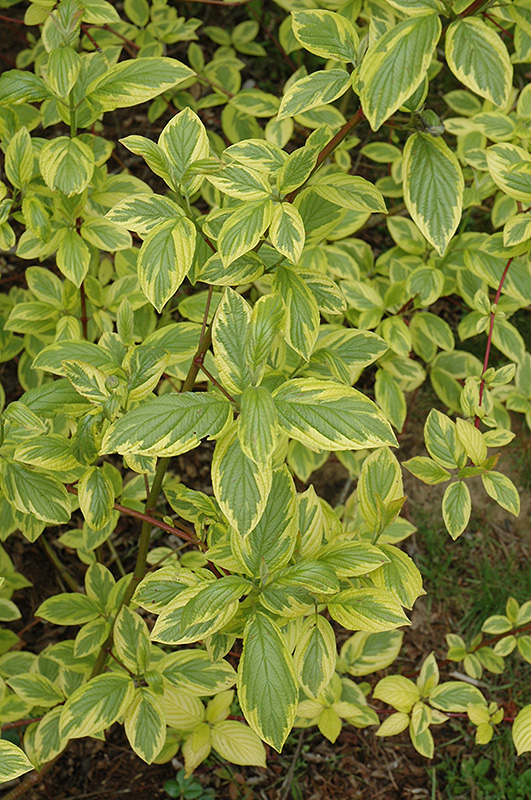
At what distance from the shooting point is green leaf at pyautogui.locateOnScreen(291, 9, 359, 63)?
3.74ft

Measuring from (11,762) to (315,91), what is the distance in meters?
1.17

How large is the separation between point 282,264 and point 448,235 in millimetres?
304

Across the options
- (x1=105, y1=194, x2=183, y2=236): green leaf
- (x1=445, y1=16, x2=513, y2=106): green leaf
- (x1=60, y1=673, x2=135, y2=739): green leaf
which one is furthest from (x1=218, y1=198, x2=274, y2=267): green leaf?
(x1=60, y1=673, x2=135, y2=739): green leaf

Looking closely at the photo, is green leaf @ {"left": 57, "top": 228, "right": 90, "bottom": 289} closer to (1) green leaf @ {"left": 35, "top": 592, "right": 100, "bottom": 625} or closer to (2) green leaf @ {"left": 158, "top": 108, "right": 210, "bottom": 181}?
(2) green leaf @ {"left": 158, "top": 108, "right": 210, "bottom": 181}

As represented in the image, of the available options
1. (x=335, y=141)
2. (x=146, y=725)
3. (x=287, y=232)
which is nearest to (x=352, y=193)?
(x=335, y=141)

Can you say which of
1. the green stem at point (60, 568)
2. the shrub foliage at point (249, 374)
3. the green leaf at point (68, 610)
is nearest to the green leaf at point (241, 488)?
the shrub foliage at point (249, 374)

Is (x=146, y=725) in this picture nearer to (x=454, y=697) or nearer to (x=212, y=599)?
(x=212, y=599)

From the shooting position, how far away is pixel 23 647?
2.56m

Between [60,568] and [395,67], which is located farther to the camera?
[60,568]

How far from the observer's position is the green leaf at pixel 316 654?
1278mm

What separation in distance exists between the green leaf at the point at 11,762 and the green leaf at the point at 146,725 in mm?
404

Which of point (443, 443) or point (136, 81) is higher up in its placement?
point (136, 81)

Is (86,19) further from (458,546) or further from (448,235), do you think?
(458,546)

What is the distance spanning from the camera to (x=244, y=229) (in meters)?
1.07
